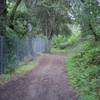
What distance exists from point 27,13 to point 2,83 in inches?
508

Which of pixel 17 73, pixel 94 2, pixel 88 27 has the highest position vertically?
pixel 94 2

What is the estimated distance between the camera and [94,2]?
11211 millimetres

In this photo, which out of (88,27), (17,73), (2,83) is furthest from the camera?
(88,27)

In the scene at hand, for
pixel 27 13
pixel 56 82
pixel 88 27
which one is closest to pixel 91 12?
pixel 56 82

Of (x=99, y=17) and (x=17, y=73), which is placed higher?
(x=99, y=17)

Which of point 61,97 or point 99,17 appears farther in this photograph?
point 99,17

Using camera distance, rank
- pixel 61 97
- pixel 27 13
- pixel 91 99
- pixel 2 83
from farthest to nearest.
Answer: pixel 27 13
pixel 2 83
pixel 61 97
pixel 91 99

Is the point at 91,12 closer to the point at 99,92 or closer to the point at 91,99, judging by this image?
the point at 99,92

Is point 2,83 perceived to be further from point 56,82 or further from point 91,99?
point 91,99

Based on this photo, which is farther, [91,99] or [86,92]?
[86,92]

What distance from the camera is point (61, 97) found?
28.0 feet

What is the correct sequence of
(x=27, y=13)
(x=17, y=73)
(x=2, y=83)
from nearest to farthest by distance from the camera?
(x=2, y=83), (x=17, y=73), (x=27, y=13)

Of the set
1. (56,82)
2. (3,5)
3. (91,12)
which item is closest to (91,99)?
(56,82)

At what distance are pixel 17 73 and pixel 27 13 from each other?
10168 millimetres
